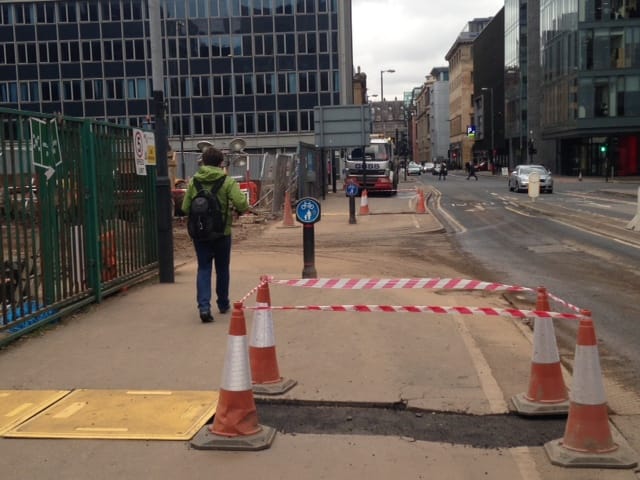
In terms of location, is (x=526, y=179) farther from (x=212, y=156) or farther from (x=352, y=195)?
(x=212, y=156)

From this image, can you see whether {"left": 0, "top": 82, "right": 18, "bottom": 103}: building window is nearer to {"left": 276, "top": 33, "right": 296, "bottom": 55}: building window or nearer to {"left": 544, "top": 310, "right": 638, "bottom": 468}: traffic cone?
{"left": 276, "top": 33, "right": 296, "bottom": 55}: building window

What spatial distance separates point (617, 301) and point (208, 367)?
18.6ft

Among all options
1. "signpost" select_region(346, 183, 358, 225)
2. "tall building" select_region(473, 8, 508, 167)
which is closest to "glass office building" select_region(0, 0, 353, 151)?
"tall building" select_region(473, 8, 508, 167)

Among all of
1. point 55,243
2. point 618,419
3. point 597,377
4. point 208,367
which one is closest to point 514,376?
point 618,419

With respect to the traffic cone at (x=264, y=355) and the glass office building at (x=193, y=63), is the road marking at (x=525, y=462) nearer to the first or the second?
the traffic cone at (x=264, y=355)

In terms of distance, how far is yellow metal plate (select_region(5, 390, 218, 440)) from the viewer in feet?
15.1

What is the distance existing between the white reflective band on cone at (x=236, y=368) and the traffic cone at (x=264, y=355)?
30.3 inches

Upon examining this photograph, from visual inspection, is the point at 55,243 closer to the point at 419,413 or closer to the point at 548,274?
the point at 419,413

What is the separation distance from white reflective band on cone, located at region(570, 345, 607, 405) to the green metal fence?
4.97 m

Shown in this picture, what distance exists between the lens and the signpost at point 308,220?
403 inches

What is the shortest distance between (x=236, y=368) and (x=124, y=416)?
1047 mm

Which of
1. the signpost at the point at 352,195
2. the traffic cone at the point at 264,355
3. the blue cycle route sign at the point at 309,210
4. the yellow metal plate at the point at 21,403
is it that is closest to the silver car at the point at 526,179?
the signpost at the point at 352,195

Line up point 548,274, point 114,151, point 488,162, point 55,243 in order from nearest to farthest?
point 55,243, point 114,151, point 548,274, point 488,162

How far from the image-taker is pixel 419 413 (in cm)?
502
